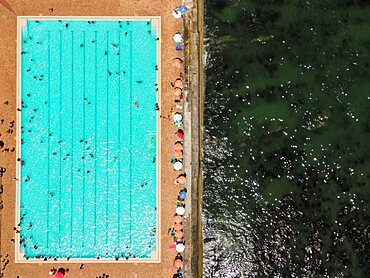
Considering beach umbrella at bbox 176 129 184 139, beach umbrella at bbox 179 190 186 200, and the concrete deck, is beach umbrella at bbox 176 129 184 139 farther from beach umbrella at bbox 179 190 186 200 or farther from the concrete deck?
beach umbrella at bbox 179 190 186 200

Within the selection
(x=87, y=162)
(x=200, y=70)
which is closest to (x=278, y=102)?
(x=200, y=70)

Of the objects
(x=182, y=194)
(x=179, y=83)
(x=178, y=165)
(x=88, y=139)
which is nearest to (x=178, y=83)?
(x=179, y=83)

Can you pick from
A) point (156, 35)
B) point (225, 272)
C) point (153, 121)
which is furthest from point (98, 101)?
point (225, 272)

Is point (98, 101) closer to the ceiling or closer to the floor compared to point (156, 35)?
closer to the floor

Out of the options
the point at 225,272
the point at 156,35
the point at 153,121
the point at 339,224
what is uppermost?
the point at 156,35

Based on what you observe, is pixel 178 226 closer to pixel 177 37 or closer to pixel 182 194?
pixel 182 194

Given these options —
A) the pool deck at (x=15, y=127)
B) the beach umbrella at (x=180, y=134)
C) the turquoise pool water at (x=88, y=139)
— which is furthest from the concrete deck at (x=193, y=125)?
the turquoise pool water at (x=88, y=139)

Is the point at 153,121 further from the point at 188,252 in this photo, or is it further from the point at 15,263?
the point at 15,263
